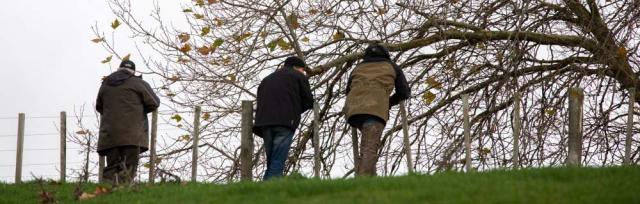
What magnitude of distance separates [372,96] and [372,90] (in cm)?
6

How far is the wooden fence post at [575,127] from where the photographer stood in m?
12.6

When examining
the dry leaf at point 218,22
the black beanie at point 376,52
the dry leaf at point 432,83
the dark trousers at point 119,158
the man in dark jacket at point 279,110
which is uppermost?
the dry leaf at point 218,22

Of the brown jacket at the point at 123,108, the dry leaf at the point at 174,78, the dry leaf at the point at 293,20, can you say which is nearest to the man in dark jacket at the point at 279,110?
the brown jacket at the point at 123,108

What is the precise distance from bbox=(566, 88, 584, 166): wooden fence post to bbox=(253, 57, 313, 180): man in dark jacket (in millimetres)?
2855

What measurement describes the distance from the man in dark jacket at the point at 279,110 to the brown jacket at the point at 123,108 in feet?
4.40

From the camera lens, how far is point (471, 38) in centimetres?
1585

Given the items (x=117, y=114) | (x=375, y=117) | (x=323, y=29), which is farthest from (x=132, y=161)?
(x=323, y=29)

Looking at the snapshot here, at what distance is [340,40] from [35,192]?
5.32 meters

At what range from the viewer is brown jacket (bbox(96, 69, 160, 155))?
12734 millimetres

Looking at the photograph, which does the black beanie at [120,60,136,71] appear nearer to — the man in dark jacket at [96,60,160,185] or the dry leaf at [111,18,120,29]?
the man in dark jacket at [96,60,160,185]

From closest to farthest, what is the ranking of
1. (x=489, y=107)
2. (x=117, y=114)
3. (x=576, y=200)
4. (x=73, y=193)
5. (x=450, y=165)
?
(x=576, y=200) < (x=73, y=193) < (x=117, y=114) < (x=450, y=165) < (x=489, y=107)

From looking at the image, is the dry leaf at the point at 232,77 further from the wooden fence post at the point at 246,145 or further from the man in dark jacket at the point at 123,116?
the man in dark jacket at the point at 123,116

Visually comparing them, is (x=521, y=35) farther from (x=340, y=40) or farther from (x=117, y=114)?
(x=117, y=114)

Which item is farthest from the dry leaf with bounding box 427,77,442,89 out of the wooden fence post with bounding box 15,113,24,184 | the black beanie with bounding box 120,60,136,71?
the wooden fence post with bounding box 15,113,24,184
